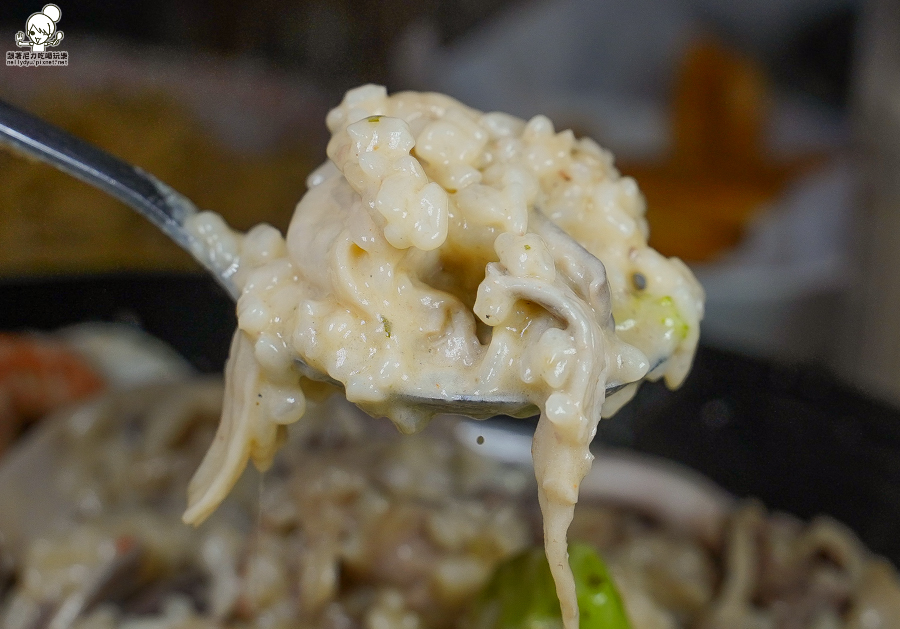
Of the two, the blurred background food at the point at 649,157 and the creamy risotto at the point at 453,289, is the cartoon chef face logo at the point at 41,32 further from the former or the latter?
the creamy risotto at the point at 453,289

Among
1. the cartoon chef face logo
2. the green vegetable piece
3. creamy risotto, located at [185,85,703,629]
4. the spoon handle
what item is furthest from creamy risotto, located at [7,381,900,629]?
the cartoon chef face logo

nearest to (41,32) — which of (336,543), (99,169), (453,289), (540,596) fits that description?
(99,169)

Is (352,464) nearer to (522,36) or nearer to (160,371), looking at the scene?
(160,371)

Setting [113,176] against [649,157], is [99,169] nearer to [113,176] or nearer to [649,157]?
[113,176]

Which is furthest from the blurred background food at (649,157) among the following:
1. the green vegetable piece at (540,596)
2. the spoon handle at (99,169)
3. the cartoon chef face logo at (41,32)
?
the green vegetable piece at (540,596)

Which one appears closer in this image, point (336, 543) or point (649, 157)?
point (336, 543)
